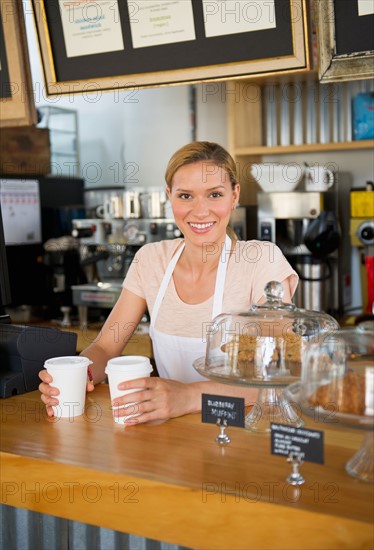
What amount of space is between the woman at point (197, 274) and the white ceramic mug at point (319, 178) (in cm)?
132

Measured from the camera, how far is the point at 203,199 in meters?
2.11

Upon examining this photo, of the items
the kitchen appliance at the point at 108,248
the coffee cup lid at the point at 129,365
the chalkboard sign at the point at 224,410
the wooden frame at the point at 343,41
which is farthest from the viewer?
the kitchen appliance at the point at 108,248

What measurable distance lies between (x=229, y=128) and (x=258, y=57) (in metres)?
1.86

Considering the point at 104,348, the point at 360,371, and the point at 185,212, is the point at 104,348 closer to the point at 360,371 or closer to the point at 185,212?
the point at 185,212

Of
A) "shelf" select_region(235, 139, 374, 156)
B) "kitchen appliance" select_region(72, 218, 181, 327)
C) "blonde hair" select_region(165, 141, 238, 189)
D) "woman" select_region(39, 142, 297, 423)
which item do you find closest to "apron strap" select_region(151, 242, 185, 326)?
"woman" select_region(39, 142, 297, 423)

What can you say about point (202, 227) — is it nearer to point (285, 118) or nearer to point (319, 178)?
point (319, 178)

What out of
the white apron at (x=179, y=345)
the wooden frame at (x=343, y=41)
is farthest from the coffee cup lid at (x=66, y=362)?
the wooden frame at (x=343, y=41)

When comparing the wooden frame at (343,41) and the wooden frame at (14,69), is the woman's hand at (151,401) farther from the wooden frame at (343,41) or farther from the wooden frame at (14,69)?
the wooden frame at (14,69)

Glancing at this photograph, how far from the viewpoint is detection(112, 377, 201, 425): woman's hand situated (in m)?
1.54

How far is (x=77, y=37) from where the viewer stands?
7.38ft

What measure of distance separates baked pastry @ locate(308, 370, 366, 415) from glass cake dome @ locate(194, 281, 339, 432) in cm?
18

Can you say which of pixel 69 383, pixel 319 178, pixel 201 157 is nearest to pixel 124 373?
pixel 69 383

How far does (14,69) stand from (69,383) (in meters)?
1.22

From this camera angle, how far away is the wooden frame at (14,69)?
2.33 metres
